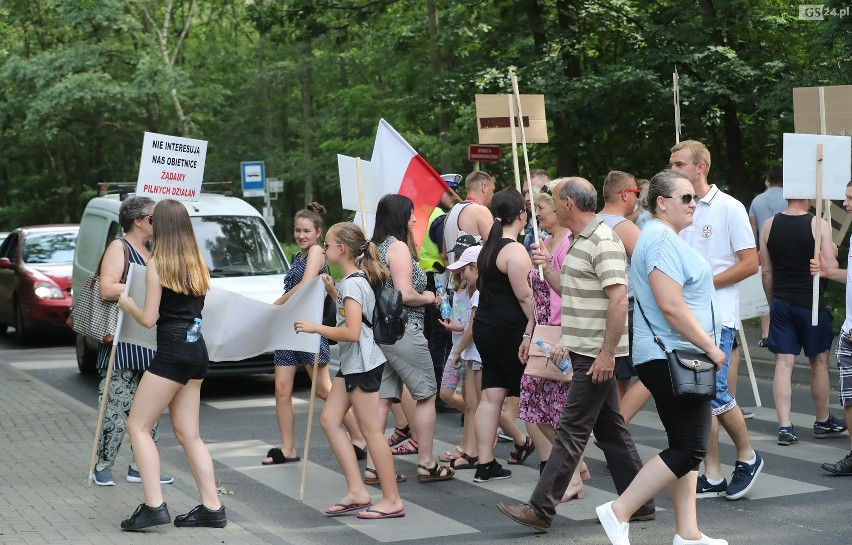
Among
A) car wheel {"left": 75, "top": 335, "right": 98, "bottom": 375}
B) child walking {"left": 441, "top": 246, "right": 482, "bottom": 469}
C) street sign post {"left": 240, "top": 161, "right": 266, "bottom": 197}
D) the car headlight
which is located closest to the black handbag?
child walking {"left": 441, "top": 246, "right": 482, "bottom": 469}

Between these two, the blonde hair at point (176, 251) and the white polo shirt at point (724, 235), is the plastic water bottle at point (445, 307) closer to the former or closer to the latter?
the white polo shirt at point (724, 235)

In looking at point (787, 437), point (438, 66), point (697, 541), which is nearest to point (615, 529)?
point (697, 541)

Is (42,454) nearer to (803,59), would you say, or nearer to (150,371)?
(150,371)

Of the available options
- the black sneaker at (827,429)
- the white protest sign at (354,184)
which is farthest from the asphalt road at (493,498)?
the white protest sign at (354,184)

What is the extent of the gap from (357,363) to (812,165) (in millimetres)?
3785

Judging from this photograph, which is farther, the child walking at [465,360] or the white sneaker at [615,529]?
the child walking at [465,360]

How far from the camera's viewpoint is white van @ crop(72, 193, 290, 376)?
40.3 feet

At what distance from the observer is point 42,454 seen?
888cm

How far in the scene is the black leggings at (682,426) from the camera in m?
5.68

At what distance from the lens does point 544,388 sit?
7.07m

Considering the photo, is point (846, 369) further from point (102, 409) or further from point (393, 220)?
point (102, 409)

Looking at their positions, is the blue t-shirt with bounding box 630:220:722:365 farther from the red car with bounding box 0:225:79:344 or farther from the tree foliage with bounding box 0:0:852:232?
the red car with bounding box 0:225:79:344

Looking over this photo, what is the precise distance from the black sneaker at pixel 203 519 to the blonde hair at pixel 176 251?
120cm

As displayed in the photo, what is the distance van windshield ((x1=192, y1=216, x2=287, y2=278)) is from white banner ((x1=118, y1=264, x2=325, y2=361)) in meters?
5.17
